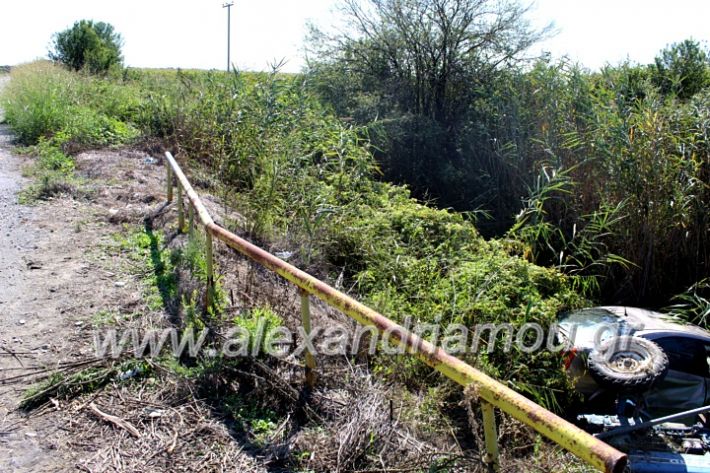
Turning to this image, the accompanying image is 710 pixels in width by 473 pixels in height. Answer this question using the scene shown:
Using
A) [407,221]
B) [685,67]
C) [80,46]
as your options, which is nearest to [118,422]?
[407,221]

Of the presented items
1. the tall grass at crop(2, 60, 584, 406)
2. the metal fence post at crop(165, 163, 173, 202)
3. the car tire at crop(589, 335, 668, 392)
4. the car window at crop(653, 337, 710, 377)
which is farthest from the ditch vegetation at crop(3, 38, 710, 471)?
the car window at crop(653, 337, 710, 377)

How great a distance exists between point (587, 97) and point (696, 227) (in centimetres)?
335

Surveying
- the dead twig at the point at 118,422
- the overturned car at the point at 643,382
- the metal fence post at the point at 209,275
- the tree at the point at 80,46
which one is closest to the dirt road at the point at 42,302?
the dead twig at the point at 118,422

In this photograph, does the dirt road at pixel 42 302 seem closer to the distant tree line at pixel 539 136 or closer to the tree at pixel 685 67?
the distant tree line at pixel 539 136

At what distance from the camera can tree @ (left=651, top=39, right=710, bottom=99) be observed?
14180 millimetres

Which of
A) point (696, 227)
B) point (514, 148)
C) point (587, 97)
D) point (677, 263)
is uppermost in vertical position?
point (587, 97)

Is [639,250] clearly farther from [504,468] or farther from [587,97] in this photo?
[504,468]

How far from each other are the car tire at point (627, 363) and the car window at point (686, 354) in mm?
509

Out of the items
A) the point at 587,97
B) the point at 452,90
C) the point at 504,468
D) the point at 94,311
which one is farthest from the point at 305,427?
the point at 452,90

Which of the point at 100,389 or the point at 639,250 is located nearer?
the point at 100,389

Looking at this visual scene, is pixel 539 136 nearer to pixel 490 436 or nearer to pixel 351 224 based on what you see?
pixel 351 224

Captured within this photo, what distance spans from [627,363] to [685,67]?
1352 cm

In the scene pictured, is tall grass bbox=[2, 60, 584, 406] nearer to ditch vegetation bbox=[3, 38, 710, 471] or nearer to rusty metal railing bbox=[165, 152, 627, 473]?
ditch vegetation bbox=[3, 38, 710, 471]

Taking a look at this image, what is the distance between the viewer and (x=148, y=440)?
116 inches
